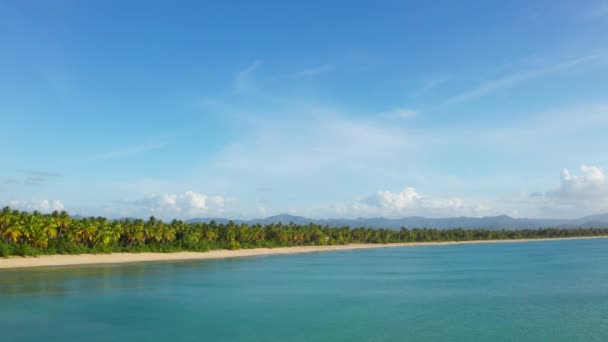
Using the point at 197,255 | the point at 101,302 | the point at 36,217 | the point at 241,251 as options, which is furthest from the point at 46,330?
the point at 241,251

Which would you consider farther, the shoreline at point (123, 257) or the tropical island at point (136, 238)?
the tropical island at point (136, 238)

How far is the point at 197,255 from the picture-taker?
110 meters

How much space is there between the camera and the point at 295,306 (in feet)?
161

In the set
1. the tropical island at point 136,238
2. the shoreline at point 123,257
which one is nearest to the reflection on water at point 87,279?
the shoreline at point 123,257

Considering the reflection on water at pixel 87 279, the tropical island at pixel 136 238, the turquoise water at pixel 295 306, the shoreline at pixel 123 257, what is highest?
the tropical island at pixel 136 238

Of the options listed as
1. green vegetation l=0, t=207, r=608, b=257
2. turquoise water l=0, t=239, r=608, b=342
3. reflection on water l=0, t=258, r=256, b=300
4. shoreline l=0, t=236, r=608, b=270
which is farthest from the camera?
green vegetation l=0, t=207, r=608, b=257

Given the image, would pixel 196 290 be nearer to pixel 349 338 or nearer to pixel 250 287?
pixel 250 287

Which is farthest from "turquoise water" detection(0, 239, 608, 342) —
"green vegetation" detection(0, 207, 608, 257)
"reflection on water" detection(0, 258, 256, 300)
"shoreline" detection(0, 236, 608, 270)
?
"green vegetation" detection(0, 207, 608, 257)

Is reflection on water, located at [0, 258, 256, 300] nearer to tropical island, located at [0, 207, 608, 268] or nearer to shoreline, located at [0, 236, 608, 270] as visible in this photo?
shoreline, located at [0, 236, 608, 270]

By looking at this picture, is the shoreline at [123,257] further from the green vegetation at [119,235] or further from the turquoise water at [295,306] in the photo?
A: the turquoise water at [295,306]

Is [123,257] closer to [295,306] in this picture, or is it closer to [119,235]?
[119,235]

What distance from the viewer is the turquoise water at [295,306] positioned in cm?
3675

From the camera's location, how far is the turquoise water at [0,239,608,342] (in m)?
36.8

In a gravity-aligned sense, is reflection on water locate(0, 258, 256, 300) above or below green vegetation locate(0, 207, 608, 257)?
below
